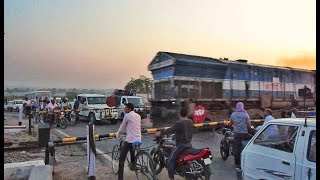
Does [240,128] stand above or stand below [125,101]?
below

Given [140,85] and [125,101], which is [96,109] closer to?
[125,101]

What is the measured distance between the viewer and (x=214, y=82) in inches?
687

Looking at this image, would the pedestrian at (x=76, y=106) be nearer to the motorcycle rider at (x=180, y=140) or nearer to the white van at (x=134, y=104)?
the white van at (x=134, y=104)

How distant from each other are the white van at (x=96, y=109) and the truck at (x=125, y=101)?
0.42m

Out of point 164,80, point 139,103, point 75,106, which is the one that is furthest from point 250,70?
point 75,106

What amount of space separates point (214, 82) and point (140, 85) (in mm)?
6786

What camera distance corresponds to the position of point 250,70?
1939 cm

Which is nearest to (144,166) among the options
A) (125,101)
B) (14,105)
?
(125,101)

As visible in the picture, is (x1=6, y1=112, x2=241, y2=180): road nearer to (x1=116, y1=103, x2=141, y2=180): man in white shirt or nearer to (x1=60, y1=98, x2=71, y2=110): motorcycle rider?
(x1=116, y1=103, x2=141, y2=180): man in white shirt

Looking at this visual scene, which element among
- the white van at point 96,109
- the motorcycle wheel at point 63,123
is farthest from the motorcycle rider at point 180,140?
the white van at point 96,109

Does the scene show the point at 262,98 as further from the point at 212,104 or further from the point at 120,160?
the point at 120,160

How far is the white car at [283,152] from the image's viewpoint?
14.2 feet

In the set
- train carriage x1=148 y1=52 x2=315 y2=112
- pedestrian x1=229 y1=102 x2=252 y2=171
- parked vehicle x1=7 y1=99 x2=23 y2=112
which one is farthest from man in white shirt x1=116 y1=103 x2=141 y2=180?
parked vehicle x1=7 y1=99 x2=23 y2=112

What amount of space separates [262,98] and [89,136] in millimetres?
14656
